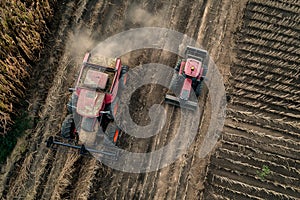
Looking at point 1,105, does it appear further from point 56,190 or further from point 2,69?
point 56,190

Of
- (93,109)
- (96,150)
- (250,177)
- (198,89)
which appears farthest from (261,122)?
(93,109)

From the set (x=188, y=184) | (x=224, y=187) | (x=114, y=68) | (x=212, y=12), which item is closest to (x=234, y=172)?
(x=224, y=187)

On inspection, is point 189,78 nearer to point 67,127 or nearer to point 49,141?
point 67,127

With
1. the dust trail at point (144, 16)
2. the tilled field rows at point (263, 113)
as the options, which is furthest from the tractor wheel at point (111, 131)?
the dust trail at point (144, 16)

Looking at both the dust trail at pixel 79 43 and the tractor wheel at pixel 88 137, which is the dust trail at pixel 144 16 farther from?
the tractor wheel at pixel 88 137

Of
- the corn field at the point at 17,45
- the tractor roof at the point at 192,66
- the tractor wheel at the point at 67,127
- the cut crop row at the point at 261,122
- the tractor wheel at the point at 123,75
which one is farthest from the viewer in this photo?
the cut crop row at the point at 261,122

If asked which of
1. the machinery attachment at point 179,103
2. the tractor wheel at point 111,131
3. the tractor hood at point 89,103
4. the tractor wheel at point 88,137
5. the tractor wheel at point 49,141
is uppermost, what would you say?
the machinery attachment at point 179,103

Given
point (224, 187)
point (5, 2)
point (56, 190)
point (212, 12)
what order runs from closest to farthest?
point (56, 190) < point (224, 187) < point (5, 2) < point (212, 12)
